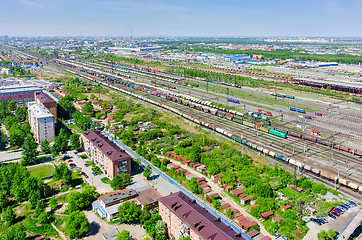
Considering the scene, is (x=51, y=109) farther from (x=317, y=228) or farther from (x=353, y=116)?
(x=353, y=116)

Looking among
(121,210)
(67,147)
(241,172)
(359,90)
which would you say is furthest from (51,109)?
(359,90)

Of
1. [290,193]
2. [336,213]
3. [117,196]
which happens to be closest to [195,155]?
[117,196]

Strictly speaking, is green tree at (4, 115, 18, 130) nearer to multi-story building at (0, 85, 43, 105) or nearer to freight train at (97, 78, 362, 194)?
multi-story building at (0, 85, 43, 105)

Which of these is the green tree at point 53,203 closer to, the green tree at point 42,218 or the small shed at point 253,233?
the green tree at point 42,218

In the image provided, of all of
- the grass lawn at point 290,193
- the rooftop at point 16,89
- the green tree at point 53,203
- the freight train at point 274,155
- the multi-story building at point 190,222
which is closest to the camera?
the multi-story building at point 190,222

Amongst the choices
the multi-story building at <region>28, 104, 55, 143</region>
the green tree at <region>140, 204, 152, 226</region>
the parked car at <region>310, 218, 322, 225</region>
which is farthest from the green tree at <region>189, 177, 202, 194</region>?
the multi-story building at <region>28, 104, 55, 143</region>

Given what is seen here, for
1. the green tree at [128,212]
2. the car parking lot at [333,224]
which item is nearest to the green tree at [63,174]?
the green tree at [128,212]
